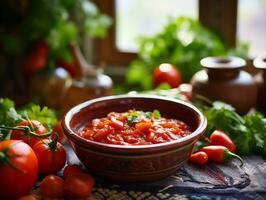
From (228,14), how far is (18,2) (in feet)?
3.72

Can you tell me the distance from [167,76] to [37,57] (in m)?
0.81

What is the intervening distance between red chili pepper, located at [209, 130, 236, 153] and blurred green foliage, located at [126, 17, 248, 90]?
0.91 metres

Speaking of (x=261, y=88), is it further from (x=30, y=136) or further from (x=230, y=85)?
(x=30, y=136)

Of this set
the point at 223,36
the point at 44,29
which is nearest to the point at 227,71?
the point at 223,36

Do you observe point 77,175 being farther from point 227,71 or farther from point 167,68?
point 167,68

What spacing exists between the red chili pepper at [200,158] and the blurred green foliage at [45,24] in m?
1.42

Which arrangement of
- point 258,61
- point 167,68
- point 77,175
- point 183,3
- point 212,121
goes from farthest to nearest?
point 183,3 → point 167,68 → point 258,61 → point 212,121 → point 77,175

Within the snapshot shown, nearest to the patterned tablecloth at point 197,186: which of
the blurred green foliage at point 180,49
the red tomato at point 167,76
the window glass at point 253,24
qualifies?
the red tomato at point 167,76

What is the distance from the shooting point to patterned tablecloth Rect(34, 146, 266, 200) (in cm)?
125

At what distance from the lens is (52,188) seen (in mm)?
1221

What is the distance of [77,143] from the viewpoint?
126 cm

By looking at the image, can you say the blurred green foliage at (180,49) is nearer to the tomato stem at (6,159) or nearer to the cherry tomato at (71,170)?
the cherry tomato at (71,170)

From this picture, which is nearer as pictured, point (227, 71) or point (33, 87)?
point (227, 71)

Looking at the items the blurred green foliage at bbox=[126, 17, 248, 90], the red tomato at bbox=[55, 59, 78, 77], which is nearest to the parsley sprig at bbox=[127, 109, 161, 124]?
the blurred green foliage at bbox=[126, 17, 248, 90]
